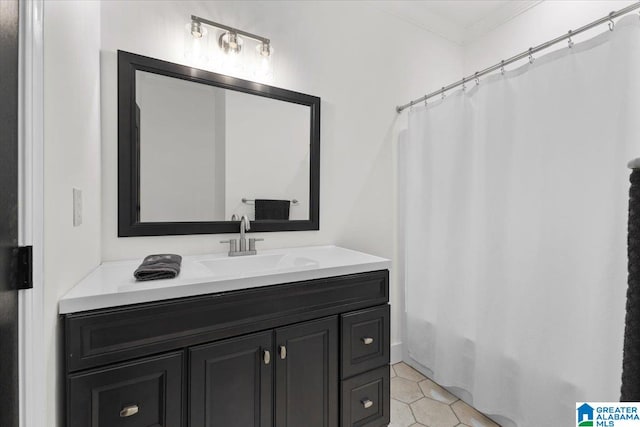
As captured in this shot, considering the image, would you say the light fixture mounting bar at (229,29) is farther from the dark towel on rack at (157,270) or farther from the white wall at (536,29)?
the white wall at (536,29)

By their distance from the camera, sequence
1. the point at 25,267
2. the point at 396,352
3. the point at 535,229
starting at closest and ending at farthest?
the point at 25,267 → the point at 535,229 → the point at 396,352

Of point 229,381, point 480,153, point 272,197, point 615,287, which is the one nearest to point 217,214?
point 272,197

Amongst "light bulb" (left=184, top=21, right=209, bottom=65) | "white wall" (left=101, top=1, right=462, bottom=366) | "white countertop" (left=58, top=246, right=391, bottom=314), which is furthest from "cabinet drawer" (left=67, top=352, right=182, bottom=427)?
"light bulb" (left=184, top=21, right=209, bottom=65)

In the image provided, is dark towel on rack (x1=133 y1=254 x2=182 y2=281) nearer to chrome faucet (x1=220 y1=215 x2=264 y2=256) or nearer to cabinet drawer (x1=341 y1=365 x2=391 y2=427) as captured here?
chrome faucet (x1=220 y1=215 x2=264 y2=256)

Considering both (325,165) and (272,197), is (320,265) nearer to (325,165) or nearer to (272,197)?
(272,197)

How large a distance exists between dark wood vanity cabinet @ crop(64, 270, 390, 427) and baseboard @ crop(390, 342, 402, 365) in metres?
0.77

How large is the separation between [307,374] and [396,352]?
124 cm

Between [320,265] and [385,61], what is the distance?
1.69m

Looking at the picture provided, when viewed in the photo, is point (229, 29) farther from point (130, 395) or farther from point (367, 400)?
point (367, 400)

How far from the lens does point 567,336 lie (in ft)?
4.16

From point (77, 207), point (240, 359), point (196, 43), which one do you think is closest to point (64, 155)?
point (77, 207)

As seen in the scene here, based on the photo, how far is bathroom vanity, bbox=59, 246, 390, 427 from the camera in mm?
896

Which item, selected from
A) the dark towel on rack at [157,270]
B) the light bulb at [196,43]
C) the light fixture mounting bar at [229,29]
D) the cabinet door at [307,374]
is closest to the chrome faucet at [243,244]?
the dark towel on rack at [157,270]

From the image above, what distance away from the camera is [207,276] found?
111 centimetres
